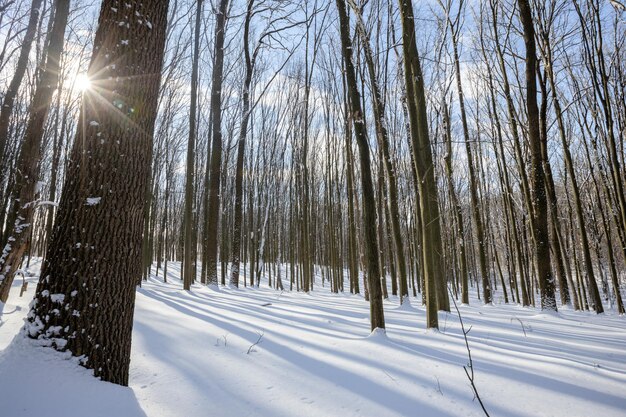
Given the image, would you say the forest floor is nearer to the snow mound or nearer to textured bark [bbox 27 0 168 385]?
the snow mound

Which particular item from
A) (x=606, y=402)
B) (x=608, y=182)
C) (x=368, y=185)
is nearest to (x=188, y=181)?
(x=368, y=185)

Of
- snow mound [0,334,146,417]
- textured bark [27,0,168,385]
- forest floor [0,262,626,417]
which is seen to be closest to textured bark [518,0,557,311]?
forest floor [0,262,626,417]

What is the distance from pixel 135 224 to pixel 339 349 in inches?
81.2

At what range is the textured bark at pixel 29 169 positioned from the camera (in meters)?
4.19

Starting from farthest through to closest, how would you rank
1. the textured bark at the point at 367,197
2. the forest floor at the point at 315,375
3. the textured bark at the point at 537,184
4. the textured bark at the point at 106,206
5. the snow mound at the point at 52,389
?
the textured bark at the point at 537,184, the textured bark at the point at 367,197, the textured bark at the point at 106,206, the forest floor at the point at 315,375, the snow mound at the point at 52,389

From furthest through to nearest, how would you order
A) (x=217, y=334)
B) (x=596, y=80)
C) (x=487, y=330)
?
(x=596, y=80) → (x=487, y=330) → (x=217, y=334)

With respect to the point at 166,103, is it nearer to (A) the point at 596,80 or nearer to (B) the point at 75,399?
(B) the point at 75,399

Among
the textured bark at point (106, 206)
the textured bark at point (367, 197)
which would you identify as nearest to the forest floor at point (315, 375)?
the textured bark at point (106, 206)

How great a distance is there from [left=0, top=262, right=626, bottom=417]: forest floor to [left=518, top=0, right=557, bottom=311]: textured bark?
9.72 ft

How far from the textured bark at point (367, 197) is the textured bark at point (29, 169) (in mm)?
4088

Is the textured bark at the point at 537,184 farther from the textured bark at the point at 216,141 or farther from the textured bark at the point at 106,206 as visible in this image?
the textured bark at the point at 216,141

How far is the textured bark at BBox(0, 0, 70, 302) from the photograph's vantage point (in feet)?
13.7

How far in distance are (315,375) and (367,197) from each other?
1.97 meters

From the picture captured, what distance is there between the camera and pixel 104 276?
71.4 inches
